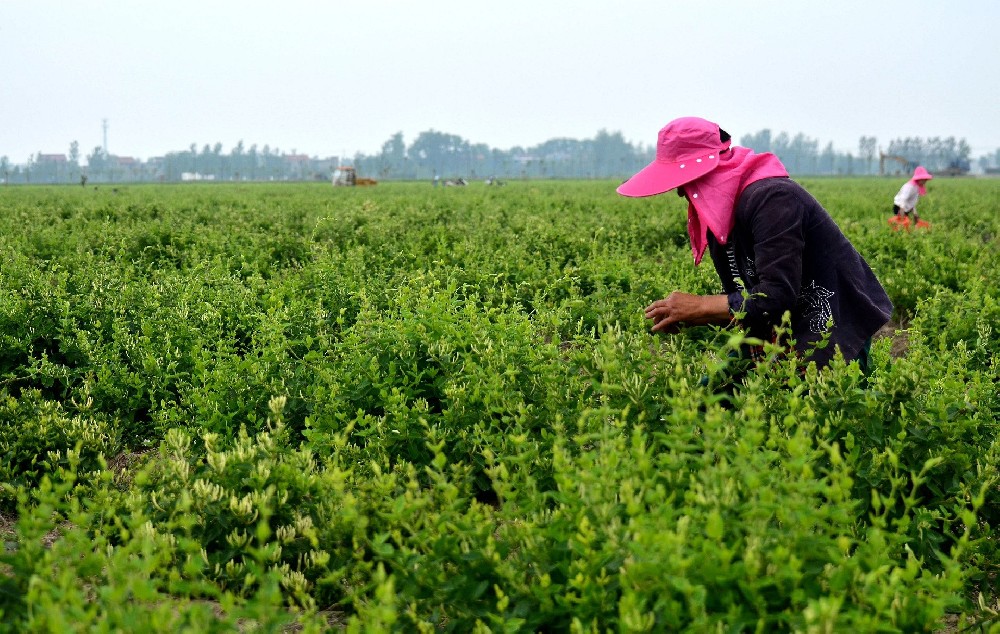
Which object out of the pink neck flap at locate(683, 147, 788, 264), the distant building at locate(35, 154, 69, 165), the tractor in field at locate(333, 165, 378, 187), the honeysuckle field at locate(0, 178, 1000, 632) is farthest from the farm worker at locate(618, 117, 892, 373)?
the distant building at locate(35, 154, 69, 165)

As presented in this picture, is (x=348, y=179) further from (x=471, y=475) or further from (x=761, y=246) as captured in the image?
(x=471, y=475)

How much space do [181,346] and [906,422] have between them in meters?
4.20

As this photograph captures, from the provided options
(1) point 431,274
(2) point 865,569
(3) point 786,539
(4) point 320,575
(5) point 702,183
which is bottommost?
(4) point 320,575

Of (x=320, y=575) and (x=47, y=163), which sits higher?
(x=47, y=163)

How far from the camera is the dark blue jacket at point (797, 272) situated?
381cm

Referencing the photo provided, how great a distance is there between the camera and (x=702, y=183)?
400 centimetres

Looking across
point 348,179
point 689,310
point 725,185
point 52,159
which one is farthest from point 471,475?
point 52,159

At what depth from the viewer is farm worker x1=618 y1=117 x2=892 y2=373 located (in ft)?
12.5

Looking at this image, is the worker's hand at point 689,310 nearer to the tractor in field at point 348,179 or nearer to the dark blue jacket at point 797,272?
the dark blue jacket at point 797,272

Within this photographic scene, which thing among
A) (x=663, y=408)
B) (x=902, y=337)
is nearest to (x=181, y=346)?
(x=663, y=408)

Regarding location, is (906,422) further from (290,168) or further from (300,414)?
(290,168)

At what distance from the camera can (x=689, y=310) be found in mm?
3963

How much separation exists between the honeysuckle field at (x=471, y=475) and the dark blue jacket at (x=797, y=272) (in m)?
0.21

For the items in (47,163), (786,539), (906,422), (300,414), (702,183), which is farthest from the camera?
(47,163)
